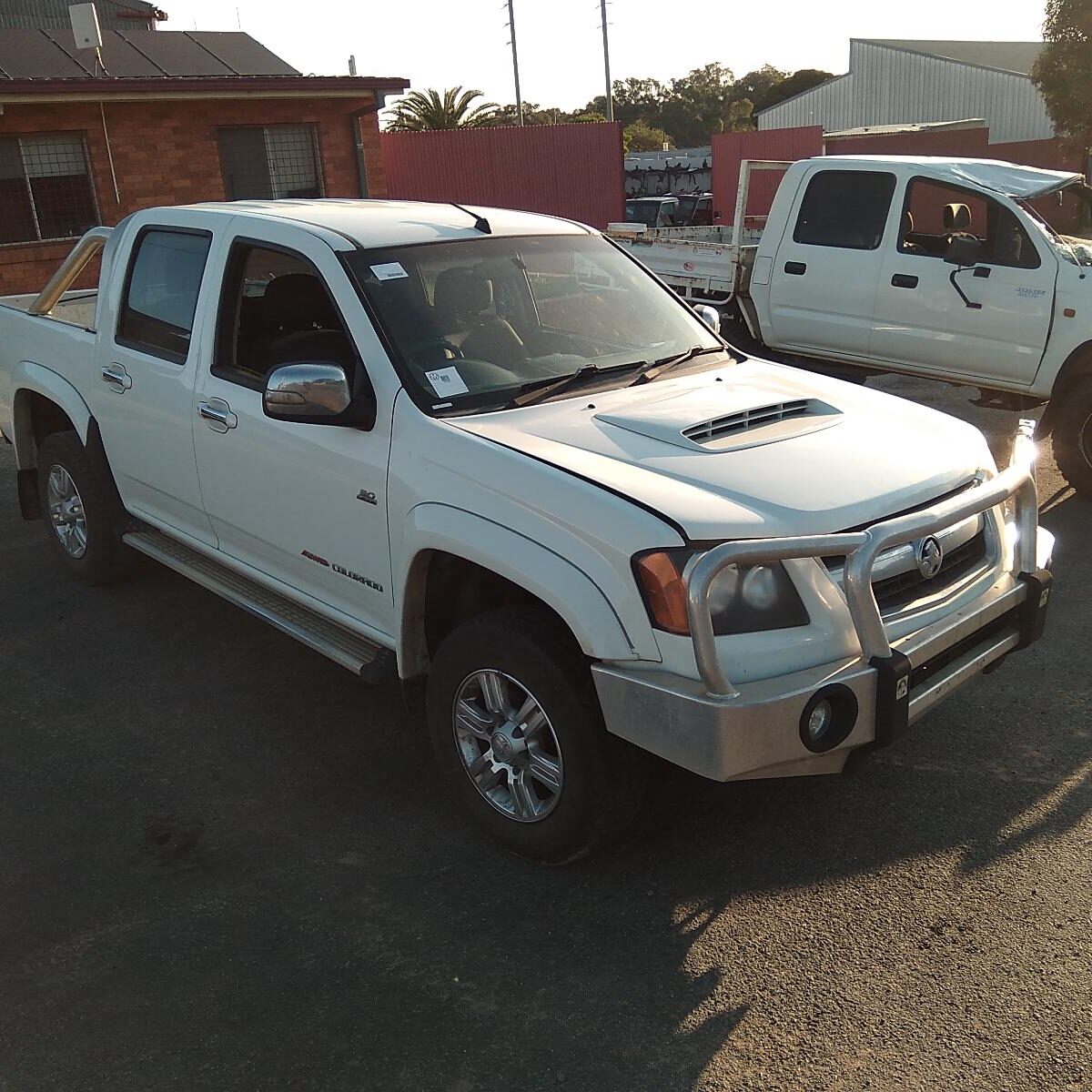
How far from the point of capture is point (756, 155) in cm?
2533

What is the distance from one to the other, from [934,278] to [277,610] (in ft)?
17.0

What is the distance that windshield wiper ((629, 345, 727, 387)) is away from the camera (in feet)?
13.8

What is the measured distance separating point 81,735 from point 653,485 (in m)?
2.68

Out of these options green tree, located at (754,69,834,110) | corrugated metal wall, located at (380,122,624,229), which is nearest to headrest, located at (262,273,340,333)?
corrugated metal wall, located at (380,122,624,229)

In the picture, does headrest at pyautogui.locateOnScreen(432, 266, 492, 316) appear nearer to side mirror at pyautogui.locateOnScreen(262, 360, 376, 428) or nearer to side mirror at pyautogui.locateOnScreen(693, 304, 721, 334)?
side mirror at pyautogui.locateOnScreen(262, 360, 376, 428)

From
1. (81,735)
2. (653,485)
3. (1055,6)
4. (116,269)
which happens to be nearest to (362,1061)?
(653,485)

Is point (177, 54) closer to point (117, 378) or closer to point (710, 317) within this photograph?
point (117, 378)

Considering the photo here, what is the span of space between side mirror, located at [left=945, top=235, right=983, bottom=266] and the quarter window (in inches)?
188

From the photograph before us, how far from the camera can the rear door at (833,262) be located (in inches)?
314

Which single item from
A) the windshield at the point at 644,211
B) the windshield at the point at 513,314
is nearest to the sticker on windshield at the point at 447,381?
the windshield at the point at 513,314

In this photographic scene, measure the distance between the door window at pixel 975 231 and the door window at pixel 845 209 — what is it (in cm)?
20

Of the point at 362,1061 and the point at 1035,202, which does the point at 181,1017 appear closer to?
the point at 362,1061

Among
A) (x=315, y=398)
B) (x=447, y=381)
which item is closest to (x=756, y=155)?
(x=447, y=381)

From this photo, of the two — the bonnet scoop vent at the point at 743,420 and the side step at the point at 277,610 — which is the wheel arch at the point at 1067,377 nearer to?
the bonnet scoop vent at the point at 743,420
